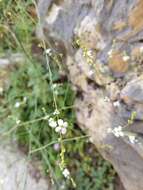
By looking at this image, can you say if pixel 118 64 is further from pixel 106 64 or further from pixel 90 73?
pixel 90 73

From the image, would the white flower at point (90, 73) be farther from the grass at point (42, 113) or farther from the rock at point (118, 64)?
the grass at point (42, 113)

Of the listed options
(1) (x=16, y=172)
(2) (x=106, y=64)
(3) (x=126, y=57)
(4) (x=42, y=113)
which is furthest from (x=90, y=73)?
(1) (x=16, y=172)

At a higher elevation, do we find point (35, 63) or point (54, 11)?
point (54, 11)

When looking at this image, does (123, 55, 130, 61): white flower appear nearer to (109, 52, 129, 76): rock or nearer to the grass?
(109, 52, 129, 76): rock

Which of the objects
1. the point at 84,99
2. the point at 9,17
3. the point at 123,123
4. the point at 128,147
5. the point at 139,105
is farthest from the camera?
the point at 9,17

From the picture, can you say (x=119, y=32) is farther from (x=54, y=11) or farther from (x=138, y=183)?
(x=138, y=183)

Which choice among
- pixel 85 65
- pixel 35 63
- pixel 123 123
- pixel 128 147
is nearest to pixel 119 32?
pixel 85 65

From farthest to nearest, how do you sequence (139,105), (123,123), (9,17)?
(9,17) < (123,123) < (139,105)
